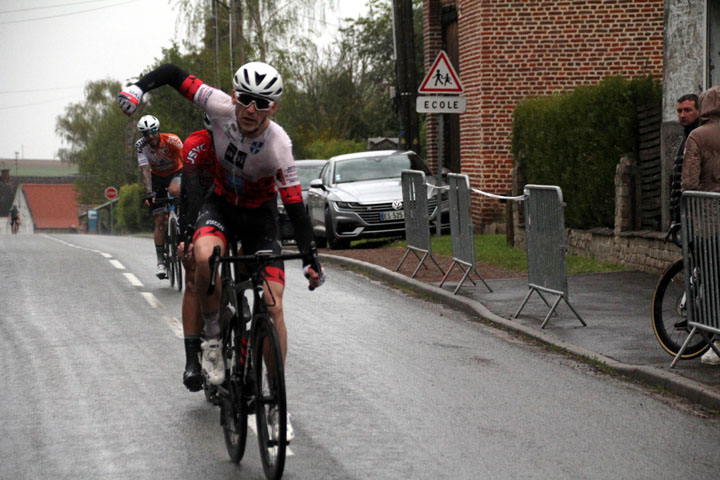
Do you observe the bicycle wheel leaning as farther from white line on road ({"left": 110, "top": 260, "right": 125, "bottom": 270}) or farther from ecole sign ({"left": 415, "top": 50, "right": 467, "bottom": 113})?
ecole sign ({"left": 415, "top": 50, "right": 467, "bottom": 113})

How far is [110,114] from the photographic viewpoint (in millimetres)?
104688

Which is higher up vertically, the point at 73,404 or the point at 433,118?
the point at 433,118

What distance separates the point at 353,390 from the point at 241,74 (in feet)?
9.03

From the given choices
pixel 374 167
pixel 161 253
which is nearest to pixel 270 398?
pixel 161 253

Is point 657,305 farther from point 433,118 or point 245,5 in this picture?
point 245,5

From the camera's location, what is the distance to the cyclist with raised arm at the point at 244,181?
6.02m

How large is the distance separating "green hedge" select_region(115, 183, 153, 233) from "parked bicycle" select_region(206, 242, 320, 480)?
73293mm

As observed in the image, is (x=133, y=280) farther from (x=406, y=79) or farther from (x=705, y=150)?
(x=406, y=79)

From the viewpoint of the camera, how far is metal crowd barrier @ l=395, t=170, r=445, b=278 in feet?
49.4

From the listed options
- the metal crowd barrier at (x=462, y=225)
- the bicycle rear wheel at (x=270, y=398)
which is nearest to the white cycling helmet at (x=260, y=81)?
the bicycle rear wheel at (x=270, y=398)

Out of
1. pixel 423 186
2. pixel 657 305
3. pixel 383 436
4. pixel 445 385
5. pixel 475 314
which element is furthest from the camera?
pixel 423 186

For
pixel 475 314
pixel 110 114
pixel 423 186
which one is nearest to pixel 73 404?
pixel 475 314

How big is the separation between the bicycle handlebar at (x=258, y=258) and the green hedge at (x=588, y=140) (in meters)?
10.3

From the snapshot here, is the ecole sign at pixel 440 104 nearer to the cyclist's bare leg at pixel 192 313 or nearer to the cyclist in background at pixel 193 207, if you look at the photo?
the cyclist in background at pixel 193 207
